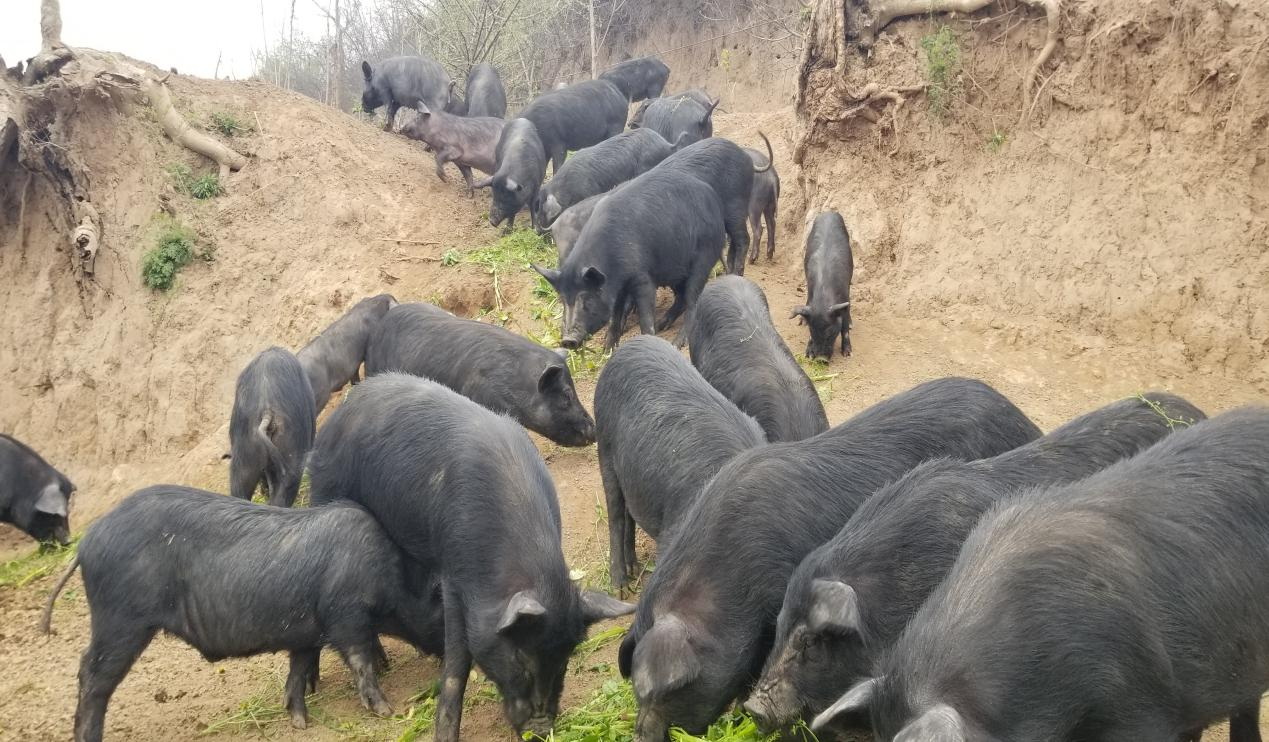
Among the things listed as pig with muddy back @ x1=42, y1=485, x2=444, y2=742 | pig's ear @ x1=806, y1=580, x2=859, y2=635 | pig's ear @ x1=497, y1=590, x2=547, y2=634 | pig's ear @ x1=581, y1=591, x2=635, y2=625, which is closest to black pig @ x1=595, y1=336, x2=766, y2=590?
pig's ear @ x1=581, y1=591, x2=635, y2=625

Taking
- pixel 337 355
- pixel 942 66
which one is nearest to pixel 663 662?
pixel 337 355

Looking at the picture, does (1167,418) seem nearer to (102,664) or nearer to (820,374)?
(820,374)

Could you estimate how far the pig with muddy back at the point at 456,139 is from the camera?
15.6 metres

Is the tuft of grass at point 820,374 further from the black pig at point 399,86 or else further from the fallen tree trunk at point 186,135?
the black pig at point 399,86

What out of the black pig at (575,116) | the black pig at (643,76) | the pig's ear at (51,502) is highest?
the black pig at (643,76)

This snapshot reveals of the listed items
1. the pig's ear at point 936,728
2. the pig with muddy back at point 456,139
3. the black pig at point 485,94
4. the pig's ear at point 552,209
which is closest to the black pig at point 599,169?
the pig's ear at point 552,209

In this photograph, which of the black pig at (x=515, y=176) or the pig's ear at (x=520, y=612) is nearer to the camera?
the pig's ear at (x=520, y=612)

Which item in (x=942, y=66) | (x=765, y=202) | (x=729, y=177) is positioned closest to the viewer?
(x=942, y=66)

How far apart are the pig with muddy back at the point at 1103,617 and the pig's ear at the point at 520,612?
5.45 ft

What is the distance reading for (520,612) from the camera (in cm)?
488

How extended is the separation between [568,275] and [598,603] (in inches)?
204

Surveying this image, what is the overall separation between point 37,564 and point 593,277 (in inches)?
229

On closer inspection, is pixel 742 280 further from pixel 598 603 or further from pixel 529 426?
Result: pixel 598 603

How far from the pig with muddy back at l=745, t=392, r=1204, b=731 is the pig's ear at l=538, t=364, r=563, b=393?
402 centimetres
